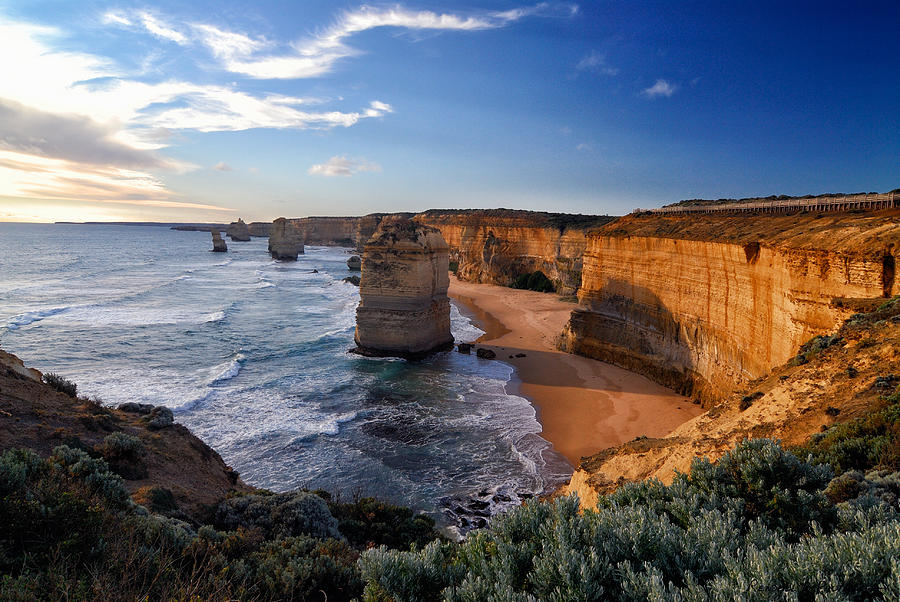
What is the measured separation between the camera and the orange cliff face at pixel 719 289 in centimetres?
1148

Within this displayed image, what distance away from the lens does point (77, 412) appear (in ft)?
33.5

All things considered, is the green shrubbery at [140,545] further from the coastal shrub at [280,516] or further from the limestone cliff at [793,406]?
the limestone cliff at [793,406]

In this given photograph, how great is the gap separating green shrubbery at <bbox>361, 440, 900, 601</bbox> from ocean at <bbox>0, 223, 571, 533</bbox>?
7.77 meters

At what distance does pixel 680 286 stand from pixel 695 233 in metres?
2.28

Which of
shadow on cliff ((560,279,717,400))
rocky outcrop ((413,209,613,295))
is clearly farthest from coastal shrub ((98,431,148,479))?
rocky outcrop ((413,209,613,295))

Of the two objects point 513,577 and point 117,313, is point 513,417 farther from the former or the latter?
point 117,313

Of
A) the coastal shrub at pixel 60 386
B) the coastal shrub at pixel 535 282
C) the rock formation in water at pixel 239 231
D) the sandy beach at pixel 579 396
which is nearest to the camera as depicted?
the coastal shrub at pixel 60 386

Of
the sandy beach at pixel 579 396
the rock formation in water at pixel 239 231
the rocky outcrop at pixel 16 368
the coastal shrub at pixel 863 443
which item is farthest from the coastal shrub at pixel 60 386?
the rock formation in water at pixel 239 231

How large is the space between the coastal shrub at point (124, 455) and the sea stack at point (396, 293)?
1593 centimetres

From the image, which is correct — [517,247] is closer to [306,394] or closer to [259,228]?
[306,394]

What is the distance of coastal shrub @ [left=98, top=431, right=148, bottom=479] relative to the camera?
8594mm

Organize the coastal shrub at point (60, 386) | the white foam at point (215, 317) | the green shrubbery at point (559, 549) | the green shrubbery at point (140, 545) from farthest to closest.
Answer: the white foam at point (215, 317) < the coastal shrub at point (60, 386) < the green shrubbery at point (140, 545) < the green shrubbery at point (559, 549)

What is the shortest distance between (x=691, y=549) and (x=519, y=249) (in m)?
52.6

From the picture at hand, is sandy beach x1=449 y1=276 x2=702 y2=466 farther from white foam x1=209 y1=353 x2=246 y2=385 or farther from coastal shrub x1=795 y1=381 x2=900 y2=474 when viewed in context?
white foam x1=209 y1=353 x2=246 y2=385
